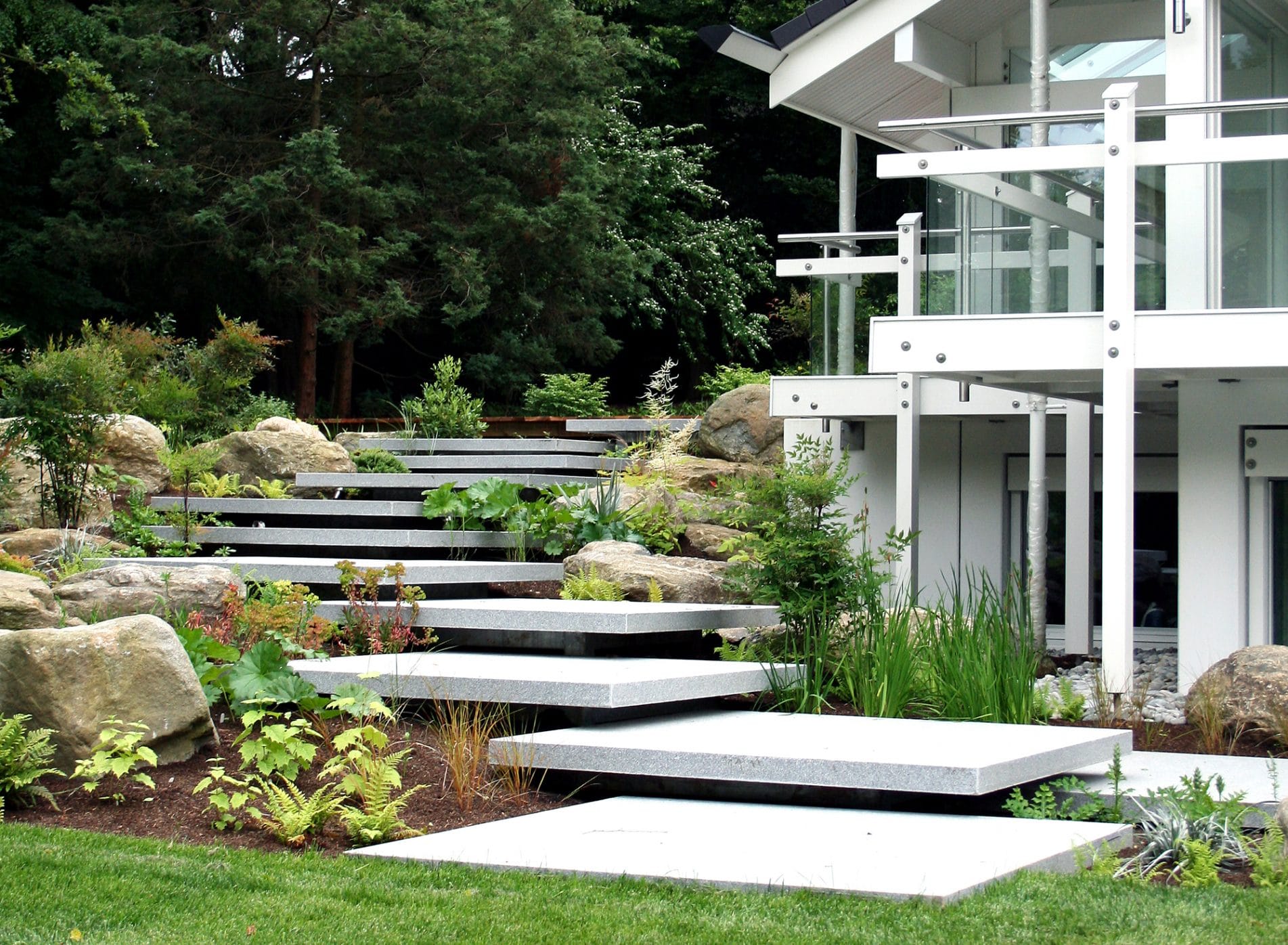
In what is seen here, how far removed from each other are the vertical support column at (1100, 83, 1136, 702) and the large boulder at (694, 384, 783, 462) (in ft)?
17.2

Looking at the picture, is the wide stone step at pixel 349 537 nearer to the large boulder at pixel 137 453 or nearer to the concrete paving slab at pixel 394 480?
the large boulder at pixel 137 453

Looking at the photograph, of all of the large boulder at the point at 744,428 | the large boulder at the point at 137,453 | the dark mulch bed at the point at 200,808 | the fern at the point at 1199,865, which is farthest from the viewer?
the large boulder at the point at 744,428

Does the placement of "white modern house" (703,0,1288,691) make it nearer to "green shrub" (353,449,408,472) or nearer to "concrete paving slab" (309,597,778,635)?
"concrete paving slab" (309,597,778,635)

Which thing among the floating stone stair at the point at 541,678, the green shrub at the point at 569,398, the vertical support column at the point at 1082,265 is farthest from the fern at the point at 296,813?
the green shrub at the point at 569,398

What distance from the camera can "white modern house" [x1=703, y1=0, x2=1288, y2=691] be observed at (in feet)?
28.0

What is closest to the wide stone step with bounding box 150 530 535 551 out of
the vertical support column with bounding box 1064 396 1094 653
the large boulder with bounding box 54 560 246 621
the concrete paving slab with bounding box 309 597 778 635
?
the concrete paving slab with bounding box 309 597 778 635

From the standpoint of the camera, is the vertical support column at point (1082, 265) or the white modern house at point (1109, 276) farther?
the vertical support column at point (1082, 265)

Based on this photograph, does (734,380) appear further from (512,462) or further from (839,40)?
(839,40)

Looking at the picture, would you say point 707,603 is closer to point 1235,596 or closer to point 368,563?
point 368,563

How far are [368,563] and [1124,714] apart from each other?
5.21 metres

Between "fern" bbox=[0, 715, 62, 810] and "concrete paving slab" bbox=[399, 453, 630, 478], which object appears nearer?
"fern" bbox=[0, 715, 62, 810]

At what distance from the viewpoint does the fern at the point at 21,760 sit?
5.82 m

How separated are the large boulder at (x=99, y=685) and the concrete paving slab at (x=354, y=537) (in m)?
4.21

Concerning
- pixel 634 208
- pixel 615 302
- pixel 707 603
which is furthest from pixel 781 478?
pixel 634 208
